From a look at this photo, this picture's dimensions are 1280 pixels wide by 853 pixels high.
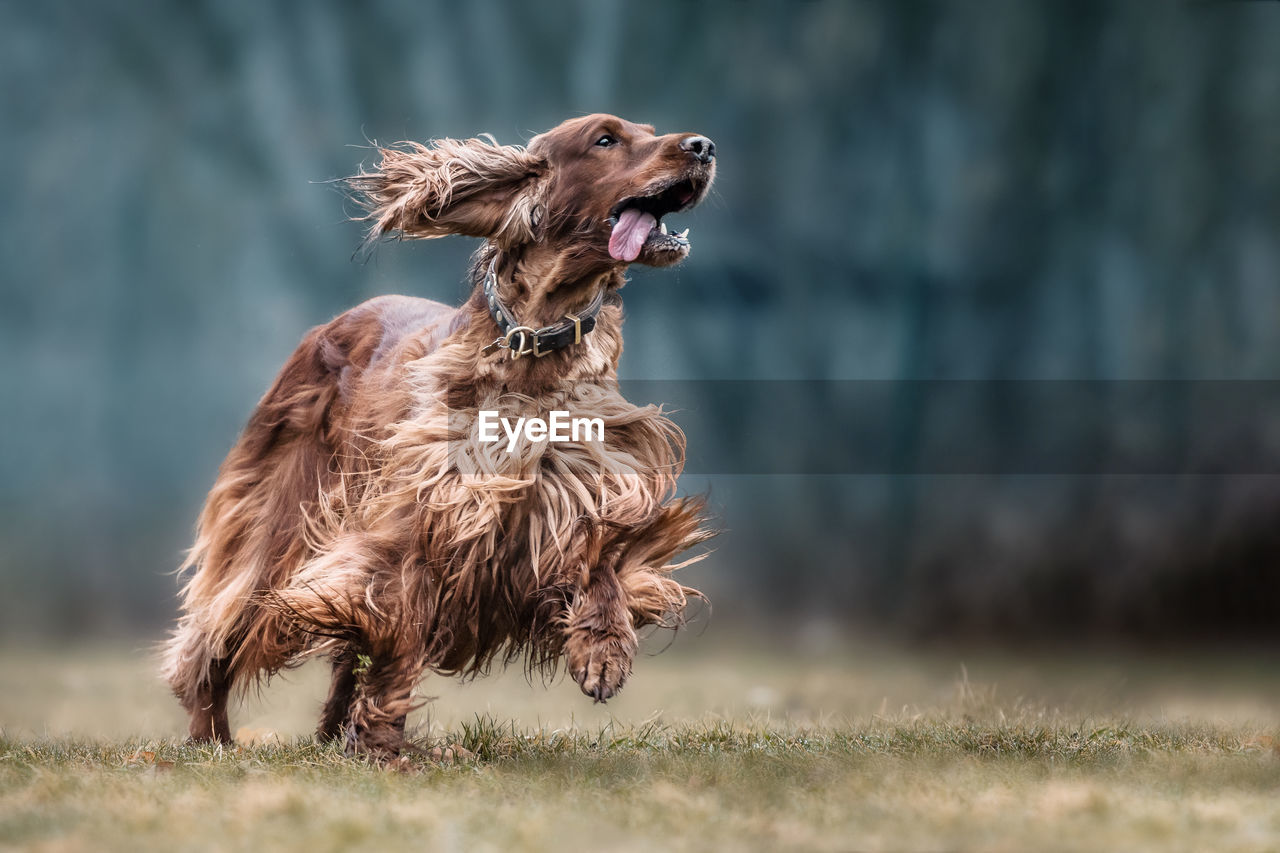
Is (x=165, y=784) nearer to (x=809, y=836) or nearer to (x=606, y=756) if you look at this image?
(x=606, y=756)

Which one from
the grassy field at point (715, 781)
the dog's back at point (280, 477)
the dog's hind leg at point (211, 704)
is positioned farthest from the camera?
the dog's hind leg at point (211, 704)

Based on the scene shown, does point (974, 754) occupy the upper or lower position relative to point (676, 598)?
lower

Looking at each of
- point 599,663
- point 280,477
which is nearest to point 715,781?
point 599,663

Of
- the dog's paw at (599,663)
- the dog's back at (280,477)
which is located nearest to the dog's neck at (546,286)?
the dog's back at (280,477)

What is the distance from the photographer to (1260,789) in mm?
2715

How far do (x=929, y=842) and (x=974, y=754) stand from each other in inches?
44.7

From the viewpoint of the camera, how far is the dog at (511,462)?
10.8 ft

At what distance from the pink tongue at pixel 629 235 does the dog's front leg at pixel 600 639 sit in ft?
2.60

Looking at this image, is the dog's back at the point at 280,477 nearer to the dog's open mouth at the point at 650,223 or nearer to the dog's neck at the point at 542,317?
the dog's neck at the point at 542,317

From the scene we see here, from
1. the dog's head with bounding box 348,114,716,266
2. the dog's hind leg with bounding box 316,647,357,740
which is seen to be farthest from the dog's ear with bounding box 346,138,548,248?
the dog's hind leg with bounding box 316,647,357,740

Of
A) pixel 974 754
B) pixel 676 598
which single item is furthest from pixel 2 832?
pixel 974 754

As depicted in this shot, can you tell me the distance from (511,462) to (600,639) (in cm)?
49

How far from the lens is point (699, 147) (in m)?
Result: 3.41

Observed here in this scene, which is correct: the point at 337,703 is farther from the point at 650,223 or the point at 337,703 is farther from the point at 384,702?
the point at 650,223
